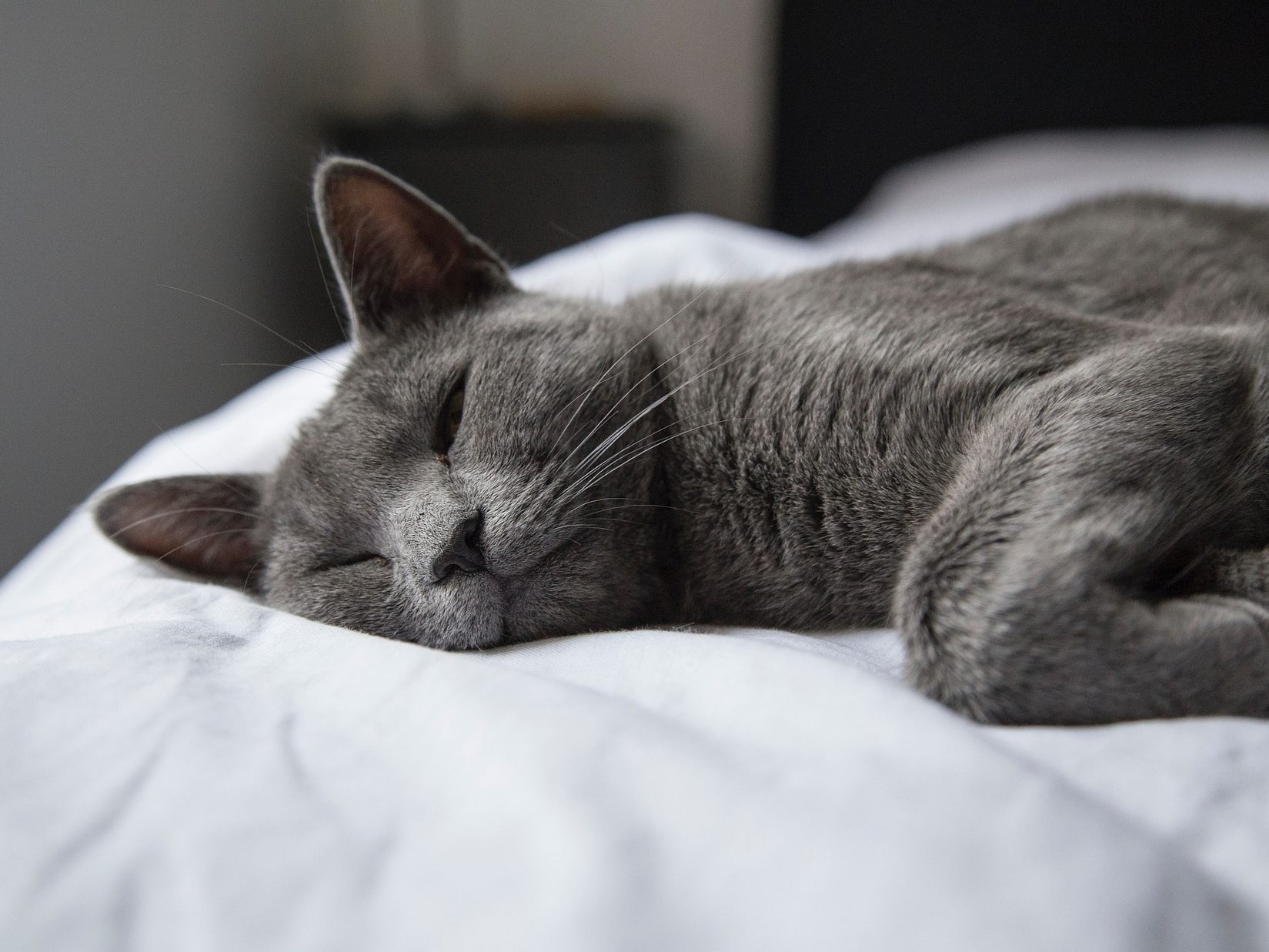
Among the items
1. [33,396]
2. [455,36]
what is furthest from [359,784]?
[455,36]

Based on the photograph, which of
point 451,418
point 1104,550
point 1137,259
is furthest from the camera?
point 1137,259

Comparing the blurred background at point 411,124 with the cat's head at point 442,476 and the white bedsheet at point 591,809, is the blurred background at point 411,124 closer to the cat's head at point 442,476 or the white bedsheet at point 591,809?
the cat's head at point 442,476

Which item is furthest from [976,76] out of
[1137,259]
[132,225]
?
[132,225]

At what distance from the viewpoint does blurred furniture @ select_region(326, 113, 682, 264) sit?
288 cm

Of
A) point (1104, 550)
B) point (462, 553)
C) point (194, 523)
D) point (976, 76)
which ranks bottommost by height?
point (194, 523)

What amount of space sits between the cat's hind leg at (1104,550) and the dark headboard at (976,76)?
8.08 feet

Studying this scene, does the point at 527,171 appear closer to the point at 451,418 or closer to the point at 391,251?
the point at 391,251

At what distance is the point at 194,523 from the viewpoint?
3.49 feet

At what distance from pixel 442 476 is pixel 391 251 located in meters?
0.33

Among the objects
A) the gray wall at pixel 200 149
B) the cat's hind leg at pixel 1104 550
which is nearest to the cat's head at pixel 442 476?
the cat's hind leg at pixel 1104 550

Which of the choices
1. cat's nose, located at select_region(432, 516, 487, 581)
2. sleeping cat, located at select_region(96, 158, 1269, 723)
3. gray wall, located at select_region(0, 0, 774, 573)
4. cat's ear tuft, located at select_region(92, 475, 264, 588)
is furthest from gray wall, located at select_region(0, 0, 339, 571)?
cat's nose, located at select_region(432, 516, 487, 581)

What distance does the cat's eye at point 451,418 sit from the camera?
948 millimetres

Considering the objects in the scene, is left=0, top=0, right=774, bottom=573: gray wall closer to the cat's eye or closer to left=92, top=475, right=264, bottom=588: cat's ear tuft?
left=92, top=475, right=264, bottom=588: cat's ear tuft

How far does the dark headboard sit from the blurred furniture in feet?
2.42
